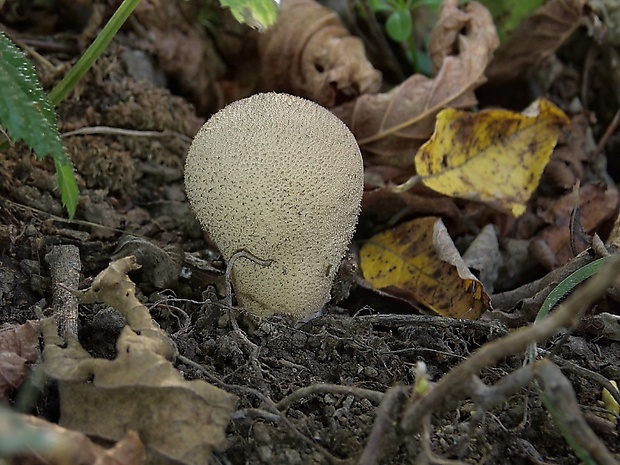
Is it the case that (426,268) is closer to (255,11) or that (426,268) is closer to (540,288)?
(540,288)

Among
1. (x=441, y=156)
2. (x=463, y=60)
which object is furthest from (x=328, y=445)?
(x=463, y=60)

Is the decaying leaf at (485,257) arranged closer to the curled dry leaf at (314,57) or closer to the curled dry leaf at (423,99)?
the curled dry leaf at (423,99)

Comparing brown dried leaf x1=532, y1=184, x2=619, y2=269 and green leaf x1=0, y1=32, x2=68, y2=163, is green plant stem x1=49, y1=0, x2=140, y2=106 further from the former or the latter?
brown dried leaf x1=532, y1=184, x2=619, y2=269

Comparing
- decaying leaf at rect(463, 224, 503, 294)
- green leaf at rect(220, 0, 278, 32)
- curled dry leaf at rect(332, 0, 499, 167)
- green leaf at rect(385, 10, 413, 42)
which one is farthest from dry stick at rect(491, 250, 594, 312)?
green leaf at rect(385, 10, 413, 42)

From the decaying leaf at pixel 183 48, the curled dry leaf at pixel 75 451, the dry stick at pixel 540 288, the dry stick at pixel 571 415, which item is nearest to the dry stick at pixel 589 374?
the dry stick at pixel 540 288

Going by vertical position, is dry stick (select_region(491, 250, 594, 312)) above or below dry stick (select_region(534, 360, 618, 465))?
below

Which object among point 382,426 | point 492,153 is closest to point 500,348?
point 382,426

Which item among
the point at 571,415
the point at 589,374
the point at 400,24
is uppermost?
the point at 400,24
